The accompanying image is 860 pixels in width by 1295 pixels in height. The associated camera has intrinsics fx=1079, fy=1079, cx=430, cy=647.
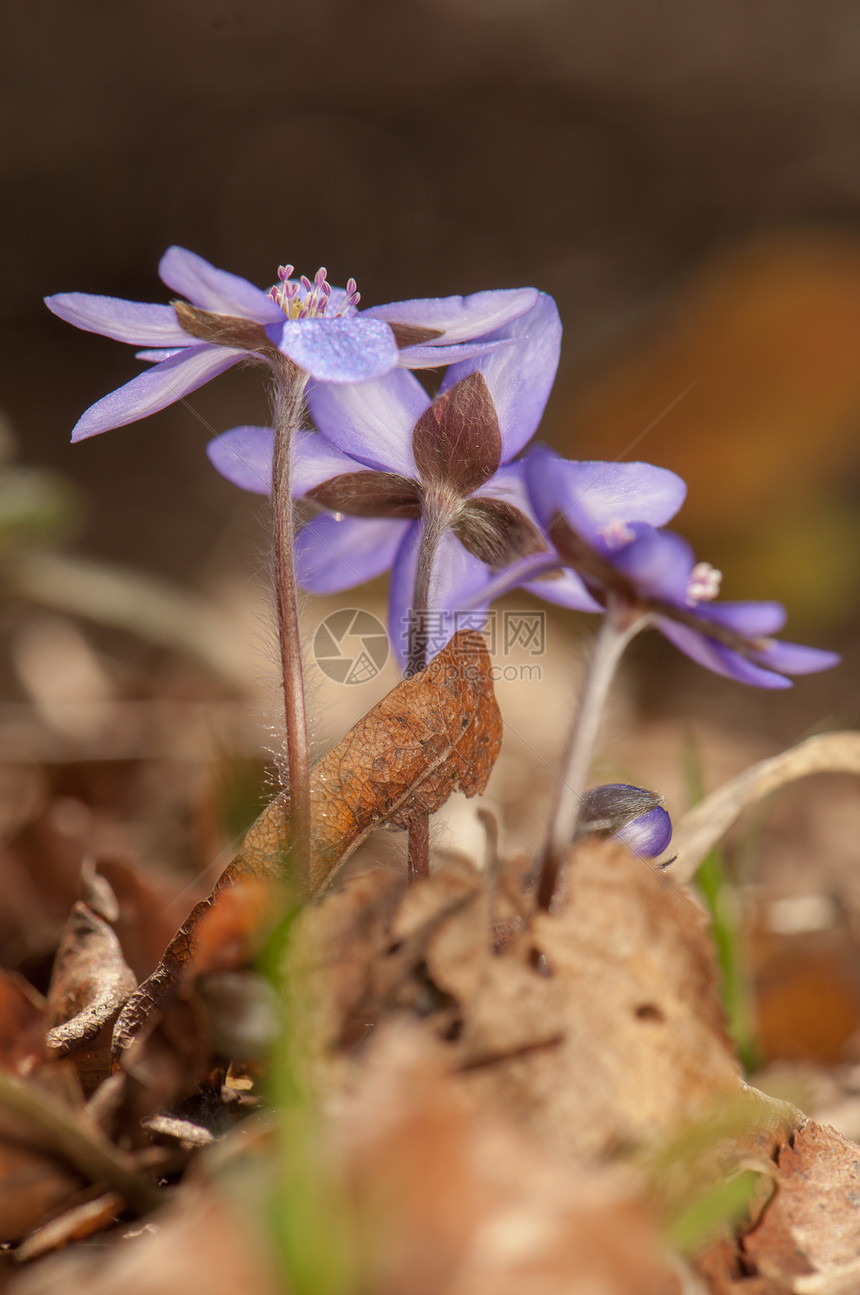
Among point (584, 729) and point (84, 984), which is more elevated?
point (584, 729)

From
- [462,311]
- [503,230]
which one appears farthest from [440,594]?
[503,230]

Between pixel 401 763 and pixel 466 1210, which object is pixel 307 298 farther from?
pixel 466 1210

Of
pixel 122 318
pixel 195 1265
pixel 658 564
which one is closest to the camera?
pixel 195 1265

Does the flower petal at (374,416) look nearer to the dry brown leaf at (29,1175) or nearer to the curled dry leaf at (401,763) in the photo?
the curled dry leaf at (401,763)

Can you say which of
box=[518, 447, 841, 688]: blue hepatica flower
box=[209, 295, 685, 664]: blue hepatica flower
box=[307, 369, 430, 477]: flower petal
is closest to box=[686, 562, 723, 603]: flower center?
box=[518, 447, 841, 688]: blue hepatica flower

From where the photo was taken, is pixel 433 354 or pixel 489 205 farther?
pixel 489 205

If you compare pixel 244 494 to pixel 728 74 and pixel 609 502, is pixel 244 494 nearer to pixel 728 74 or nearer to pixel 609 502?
pixel 728 74
